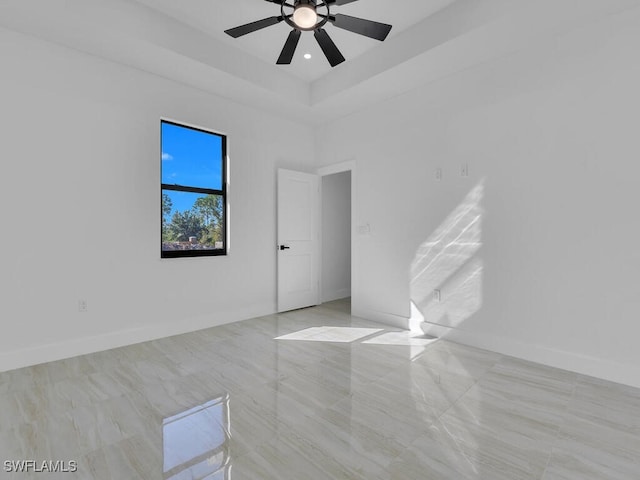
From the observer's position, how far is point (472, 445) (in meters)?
1.78

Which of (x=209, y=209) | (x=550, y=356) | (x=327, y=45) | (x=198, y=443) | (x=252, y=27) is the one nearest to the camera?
(x=198, y=443)

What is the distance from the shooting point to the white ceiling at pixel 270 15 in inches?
115

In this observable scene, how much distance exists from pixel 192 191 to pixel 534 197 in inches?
146

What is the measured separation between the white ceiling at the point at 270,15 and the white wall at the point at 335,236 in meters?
2.29

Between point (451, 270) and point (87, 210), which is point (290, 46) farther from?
point (451, 270)

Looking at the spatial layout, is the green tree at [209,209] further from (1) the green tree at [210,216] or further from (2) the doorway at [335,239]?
(2) the doorway at [335,239]

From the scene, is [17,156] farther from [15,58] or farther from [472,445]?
[472,445]

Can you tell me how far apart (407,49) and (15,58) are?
11.8 ft

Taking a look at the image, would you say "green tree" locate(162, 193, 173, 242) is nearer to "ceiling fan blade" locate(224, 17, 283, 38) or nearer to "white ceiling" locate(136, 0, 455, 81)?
"white ceiling" locate(136, 0, 455, 81)

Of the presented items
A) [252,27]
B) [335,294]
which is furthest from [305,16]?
[335,294]

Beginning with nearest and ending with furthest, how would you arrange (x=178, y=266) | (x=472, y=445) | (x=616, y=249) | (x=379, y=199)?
(x=472, y=445) < (x=616, y=249) < (x=178, y=266) < (x=379, y=199)

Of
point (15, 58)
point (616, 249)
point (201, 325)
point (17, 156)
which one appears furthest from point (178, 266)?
point (616, 249)

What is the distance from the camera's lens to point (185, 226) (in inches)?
155

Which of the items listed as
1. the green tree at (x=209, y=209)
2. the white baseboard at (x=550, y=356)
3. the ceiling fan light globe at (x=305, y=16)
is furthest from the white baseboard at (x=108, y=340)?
the ceiling fan light globe at (x=305, y=16)
